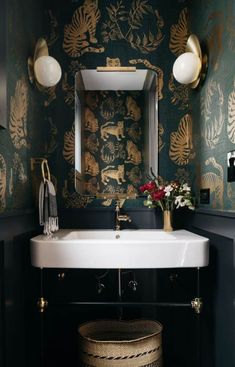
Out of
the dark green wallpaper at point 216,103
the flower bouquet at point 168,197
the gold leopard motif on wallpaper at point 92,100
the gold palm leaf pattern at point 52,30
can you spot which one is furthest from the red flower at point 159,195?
the gold palm leaf pattern at point 52,30

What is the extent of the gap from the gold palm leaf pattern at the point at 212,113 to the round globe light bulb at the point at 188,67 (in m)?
0.12

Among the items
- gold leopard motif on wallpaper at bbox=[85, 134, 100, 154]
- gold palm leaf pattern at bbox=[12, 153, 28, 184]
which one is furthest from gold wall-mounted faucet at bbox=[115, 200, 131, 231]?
gold palm leaf pattern at bbox=[12, 153, 28, 184]

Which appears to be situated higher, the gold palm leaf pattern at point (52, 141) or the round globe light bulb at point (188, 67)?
the round globe light bulb at point (188, 67)

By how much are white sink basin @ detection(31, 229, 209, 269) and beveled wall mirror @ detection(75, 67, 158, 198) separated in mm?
641

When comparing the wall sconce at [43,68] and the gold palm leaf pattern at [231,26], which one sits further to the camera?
the wall sconce at [43,68]

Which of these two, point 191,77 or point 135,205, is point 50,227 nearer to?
point 135,205

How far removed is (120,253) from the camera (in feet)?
4.81

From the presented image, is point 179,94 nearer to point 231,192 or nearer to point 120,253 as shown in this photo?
point 231,192

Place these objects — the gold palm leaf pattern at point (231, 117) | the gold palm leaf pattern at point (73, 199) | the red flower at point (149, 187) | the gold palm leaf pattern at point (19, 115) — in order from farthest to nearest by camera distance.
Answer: the gold palm leaf pattern at point (73, 199) < the red flower at point (149, 187) < the gold palm leaf pattern at point (19, 115) < the gold palm leaf pattern at point (231, 117)

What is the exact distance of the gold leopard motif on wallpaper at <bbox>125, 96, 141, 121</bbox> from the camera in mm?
2100

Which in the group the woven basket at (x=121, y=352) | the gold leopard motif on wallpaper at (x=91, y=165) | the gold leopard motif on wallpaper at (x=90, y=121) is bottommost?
the woven basket at (x=121, y=352)

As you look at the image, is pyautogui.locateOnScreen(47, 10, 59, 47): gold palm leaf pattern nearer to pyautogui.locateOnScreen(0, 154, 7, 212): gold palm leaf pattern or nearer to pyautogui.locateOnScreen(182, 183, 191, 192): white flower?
pyautogui.locateOnScreen(0, 154, 7, 212): gold palm leaf pattern

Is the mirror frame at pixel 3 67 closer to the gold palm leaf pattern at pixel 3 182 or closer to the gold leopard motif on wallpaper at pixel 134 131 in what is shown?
the gold palm leaf pattern at pixel 3 182

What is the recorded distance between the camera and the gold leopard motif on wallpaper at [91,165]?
82.4 inches
